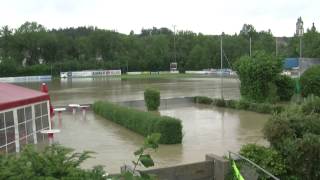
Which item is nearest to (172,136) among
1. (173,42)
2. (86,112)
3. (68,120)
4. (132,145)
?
(132,145)

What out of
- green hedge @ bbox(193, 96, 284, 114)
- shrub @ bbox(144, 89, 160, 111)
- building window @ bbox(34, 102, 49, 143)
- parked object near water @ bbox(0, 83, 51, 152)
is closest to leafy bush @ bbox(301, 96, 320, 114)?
green hedge @ bbox(193, 96, 284, 114)

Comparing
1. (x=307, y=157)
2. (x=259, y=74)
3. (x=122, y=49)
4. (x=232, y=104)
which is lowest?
(x=232, y=104)

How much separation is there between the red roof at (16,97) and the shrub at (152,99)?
9306 mm

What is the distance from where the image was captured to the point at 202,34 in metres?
110

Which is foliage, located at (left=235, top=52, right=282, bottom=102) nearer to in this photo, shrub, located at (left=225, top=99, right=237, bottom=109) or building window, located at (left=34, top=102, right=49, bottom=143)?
shrub, located at (left=225, top=99, right=237, bottom=109)

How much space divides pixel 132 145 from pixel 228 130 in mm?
5101

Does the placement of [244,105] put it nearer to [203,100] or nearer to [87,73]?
[203,100]

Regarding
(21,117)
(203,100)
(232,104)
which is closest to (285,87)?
(232,104)

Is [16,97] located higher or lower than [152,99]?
higher

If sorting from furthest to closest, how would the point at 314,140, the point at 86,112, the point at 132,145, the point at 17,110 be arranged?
the point at 86,112 → the point at 132,145 → the point at 17,110 → the point at 314,140

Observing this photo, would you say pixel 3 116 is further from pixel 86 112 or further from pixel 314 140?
pixel 86 112

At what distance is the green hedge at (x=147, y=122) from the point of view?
18219 millimetres

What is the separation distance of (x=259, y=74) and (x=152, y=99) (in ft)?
22.1

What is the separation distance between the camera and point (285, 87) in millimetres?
33625
